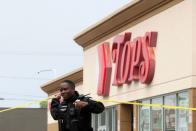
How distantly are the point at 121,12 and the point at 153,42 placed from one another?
2824 millimetres

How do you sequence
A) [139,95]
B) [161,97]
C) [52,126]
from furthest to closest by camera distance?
[52,126], [139,95], [161,97]

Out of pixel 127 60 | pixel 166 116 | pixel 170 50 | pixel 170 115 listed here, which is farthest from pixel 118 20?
pixel 170 115

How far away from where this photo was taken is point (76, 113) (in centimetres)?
867

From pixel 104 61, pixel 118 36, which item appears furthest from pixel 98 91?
pixel 118 36

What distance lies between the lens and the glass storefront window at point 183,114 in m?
18.4

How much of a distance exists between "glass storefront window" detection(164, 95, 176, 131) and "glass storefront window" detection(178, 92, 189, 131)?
38 centimetres

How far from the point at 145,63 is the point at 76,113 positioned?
12.1 metres

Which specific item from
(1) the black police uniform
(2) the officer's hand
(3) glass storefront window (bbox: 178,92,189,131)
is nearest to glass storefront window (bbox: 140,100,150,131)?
(3) glass storefront window (bbox: 178,92,189,131)

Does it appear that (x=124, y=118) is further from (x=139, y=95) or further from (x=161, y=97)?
(x=161, y=97)

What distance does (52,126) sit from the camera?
3806 centimetres

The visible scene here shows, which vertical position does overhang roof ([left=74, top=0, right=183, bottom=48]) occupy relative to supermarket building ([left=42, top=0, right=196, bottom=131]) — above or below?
above

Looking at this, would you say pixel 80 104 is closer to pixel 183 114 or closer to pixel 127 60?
pixel 183 114

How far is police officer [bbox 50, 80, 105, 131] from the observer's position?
860cm

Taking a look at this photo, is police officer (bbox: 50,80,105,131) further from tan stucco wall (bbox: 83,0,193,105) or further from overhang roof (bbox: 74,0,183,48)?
overhang roof (bbox: 74,0,183,48)
